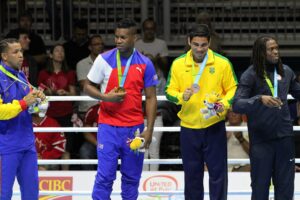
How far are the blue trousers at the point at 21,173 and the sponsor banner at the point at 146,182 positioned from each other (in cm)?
171

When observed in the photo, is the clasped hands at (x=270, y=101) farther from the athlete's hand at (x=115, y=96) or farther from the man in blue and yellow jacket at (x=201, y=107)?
the athlete's hand at (x=115, y=96)

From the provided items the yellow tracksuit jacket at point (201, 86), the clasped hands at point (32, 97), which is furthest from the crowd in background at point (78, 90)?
the clasped hands at point (32, 97)

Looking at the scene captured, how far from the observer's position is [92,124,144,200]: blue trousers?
8461mm

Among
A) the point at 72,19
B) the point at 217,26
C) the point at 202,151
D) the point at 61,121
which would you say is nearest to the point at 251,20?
the point at 217,26

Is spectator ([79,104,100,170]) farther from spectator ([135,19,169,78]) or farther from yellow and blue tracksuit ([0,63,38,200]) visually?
yellow and blue tracksuit ([0,63,38,200])

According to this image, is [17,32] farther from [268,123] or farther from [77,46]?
[268,123]

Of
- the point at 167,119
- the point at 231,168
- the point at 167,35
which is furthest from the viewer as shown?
the point at 167,35

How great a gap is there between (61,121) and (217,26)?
369 cm

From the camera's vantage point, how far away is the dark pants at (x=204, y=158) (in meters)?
8.53

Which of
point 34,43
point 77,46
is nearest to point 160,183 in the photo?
point 77,46

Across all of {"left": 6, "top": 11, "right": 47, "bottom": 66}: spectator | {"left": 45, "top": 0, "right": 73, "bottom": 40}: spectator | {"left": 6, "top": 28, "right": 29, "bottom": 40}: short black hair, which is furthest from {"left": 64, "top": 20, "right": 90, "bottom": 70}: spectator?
{"left": 45, "top": 0, "right": 73, "bottom": 40}: spectator

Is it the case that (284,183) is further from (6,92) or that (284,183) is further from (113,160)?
(6,92)

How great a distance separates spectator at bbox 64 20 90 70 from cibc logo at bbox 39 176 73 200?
300 cm

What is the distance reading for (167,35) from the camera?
46.6ft
